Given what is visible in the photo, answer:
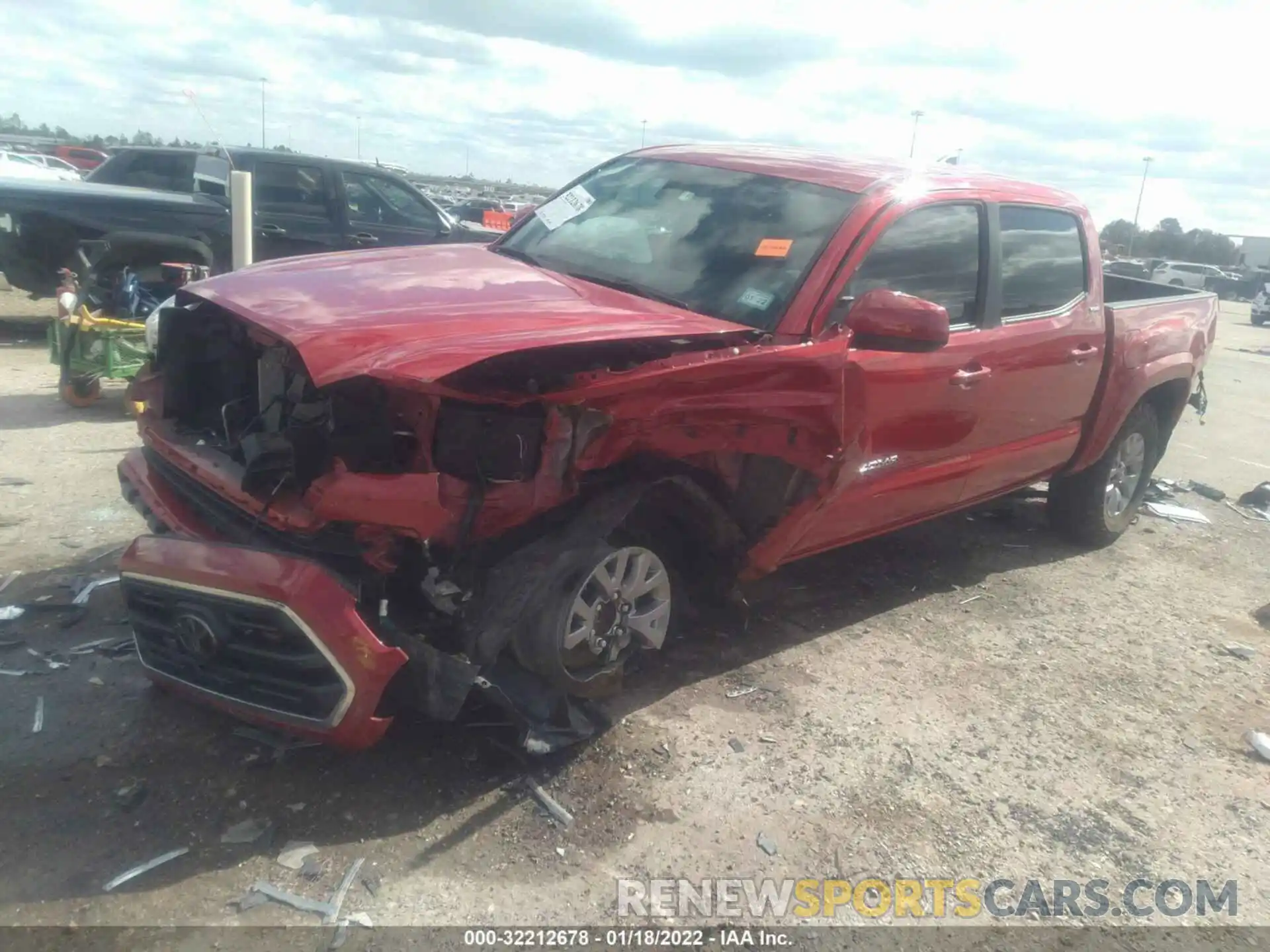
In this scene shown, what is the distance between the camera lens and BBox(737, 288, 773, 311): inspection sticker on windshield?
141 inches

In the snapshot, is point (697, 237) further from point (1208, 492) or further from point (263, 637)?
point (1208, 492)

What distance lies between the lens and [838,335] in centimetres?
355

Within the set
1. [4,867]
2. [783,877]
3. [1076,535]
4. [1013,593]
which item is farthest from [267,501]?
[1076,535]

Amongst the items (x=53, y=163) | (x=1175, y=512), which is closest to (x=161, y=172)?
(x=1175, y=512)

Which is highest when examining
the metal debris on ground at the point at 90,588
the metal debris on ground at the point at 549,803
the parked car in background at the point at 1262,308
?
the parked car in background at the point at 1262,308

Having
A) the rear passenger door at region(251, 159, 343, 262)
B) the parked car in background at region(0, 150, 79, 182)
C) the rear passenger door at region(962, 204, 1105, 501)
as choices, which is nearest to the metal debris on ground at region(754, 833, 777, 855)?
the rear passenger door at region(962, 204, 1105, 501)

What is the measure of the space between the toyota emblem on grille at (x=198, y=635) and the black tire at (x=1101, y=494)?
4726mm

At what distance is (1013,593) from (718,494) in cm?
230

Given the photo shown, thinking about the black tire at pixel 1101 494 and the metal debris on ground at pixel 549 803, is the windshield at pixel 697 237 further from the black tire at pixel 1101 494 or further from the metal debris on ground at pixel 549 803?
the black tire at pixel 1101 494

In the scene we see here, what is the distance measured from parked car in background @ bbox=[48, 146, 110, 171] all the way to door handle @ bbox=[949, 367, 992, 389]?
106ft

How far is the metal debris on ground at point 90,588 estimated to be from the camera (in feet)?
13.2

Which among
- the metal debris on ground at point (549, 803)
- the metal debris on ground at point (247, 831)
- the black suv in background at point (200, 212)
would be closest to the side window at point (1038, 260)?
the metal debris on ground at point (549, 803)

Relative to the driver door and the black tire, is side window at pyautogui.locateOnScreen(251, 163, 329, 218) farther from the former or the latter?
the black tire

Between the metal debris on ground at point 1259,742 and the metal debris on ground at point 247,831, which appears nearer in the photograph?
the metal debris on ground at point 247,831
